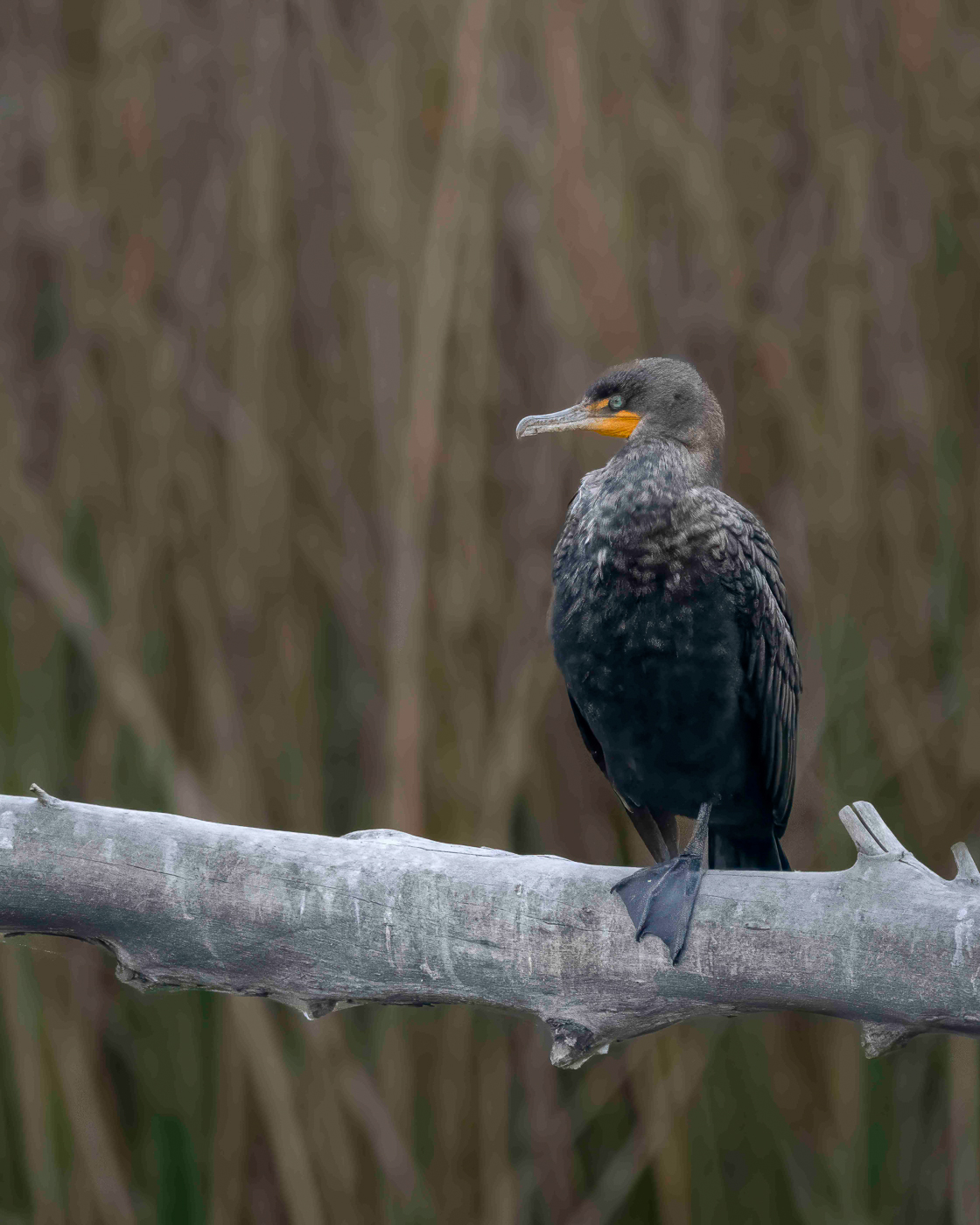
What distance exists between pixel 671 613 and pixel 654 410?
24 cm

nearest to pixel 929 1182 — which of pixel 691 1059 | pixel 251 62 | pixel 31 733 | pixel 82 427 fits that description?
pixel 691 1059

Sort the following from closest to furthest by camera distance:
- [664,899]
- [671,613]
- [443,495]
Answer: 1. [664,899]
2. [671,613]
3. [443,495]

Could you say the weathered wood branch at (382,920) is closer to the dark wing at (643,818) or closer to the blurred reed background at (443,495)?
the dark wing at (643,818)

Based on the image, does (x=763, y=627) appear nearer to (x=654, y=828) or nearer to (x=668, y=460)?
(x=668, y=460)

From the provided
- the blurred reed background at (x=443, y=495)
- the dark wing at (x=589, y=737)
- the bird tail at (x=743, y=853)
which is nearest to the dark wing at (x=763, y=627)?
the bird tail at (x=743, y=853)

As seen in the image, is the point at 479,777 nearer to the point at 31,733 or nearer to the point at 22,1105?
the point at 31,733

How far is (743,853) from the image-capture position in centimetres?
167

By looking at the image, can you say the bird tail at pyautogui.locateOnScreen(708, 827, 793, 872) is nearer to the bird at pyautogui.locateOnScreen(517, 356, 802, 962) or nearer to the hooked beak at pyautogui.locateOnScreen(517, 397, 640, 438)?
the bird at pyautogui.locateOnScreen(517, 356, 802, 962)

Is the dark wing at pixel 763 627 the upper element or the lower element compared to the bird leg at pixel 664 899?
upper

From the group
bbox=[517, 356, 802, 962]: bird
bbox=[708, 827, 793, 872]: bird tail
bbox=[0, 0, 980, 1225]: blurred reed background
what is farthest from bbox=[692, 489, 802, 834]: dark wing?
bbox=[0, 0, 980, 1225]: blurred reed background

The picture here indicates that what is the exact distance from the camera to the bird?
1.38 meters

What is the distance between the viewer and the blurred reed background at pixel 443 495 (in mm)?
2057

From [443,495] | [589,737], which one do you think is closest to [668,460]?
[589,737]

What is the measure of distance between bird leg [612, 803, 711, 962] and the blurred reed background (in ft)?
2.23
